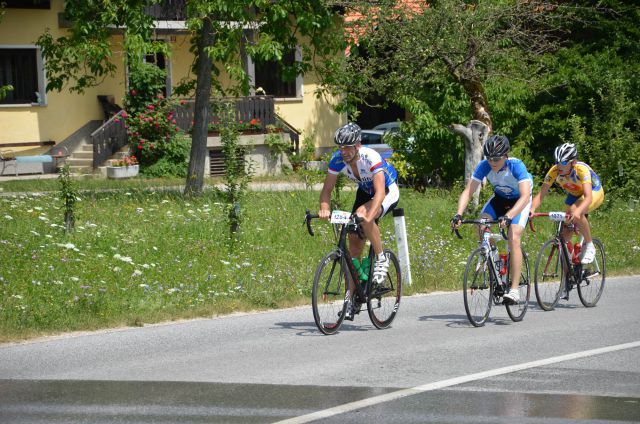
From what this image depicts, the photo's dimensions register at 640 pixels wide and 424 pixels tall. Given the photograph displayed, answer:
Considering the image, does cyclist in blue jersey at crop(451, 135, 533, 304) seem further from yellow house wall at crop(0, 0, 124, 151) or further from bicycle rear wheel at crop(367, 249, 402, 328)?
yellow house wall at crop(0, 0, 124, 151)

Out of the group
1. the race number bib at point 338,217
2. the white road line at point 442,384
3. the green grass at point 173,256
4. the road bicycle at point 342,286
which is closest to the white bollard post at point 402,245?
the green grass at point 173,256

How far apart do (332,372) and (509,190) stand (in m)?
3.53

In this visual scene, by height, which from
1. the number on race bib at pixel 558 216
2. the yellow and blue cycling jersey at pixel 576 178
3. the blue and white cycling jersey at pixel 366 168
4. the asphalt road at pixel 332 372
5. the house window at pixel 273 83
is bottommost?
the asphalt road at pixel 332 372

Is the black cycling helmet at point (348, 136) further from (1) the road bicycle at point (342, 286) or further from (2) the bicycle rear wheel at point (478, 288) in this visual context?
(2) the bicycle rear wheel at point (478, 288)

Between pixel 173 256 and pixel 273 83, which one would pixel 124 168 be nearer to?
pixel 273 83

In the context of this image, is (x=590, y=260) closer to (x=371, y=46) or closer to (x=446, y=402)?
(x=446, y=402)

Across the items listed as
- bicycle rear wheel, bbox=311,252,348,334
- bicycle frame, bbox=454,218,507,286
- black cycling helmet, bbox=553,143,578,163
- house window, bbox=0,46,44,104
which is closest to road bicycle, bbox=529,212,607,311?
black cycling helmet, bbox=553,143,578,163

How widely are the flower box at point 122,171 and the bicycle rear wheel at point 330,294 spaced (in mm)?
18309

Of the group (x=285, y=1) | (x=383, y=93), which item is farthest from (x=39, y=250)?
(x=383, y=93)

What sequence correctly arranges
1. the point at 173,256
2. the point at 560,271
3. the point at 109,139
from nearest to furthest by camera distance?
the point at 560,271
the point at 173,256
the point at 109,139

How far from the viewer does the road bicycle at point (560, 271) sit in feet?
38.3

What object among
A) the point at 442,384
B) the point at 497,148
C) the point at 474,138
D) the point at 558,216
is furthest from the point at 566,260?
the point at 474,138

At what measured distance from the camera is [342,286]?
988cm

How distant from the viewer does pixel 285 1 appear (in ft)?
64.8
